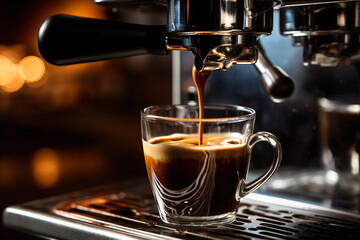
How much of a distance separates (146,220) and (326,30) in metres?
0.27

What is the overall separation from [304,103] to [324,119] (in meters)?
0.03

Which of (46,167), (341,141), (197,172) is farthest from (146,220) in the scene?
(46,167)

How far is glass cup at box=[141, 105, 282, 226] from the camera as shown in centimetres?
50

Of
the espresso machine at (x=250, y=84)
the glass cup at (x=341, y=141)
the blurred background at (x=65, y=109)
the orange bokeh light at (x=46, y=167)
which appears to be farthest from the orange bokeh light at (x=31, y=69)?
the glass cup at (x=341, y=141)

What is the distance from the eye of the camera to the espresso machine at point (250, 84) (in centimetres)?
47

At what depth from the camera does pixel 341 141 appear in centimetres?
67

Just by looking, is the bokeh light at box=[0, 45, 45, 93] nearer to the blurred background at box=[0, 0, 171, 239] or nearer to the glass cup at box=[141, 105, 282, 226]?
the blurred background at box=[0, 0, 171, 239]

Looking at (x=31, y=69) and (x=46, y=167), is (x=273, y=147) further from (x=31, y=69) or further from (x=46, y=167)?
(x=31, y=69)

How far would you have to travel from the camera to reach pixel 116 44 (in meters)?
0.49

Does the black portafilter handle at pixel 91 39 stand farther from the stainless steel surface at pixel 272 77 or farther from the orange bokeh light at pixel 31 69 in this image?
the orange bokeh light at pixel 31 69

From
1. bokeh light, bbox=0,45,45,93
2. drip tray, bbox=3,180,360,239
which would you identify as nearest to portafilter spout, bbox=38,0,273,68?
drip tray, bbox=3,180,360,239

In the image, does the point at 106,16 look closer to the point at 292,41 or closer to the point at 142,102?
the point at 142,102

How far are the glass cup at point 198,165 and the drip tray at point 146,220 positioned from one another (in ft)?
0.06

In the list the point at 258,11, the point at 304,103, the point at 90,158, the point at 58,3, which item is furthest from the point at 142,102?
the point at 258,11
